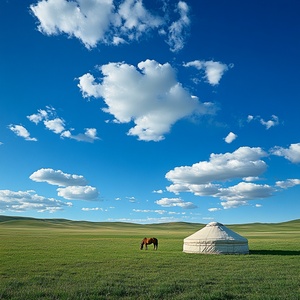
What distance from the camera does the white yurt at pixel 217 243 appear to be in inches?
1034

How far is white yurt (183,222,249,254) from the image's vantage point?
26266mm

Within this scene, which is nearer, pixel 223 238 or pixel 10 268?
pixel 10 268

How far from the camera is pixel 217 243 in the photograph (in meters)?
26.2

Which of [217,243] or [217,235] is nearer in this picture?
[217,243]

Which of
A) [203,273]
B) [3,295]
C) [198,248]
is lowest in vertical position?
[3,295]

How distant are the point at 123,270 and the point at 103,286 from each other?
5.04 m

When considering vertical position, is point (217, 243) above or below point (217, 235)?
below

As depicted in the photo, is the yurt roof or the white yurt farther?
the yurt roof

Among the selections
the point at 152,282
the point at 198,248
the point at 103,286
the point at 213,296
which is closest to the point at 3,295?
the point at 103,286

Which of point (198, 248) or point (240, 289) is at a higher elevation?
point (198, 248)

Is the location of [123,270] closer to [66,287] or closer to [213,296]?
[66,287]

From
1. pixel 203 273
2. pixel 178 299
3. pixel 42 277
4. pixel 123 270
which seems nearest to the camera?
pixel 178 299

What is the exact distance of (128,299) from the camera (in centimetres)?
1036

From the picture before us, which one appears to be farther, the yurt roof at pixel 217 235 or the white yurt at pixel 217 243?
the yurt roof at pixel 217 235
